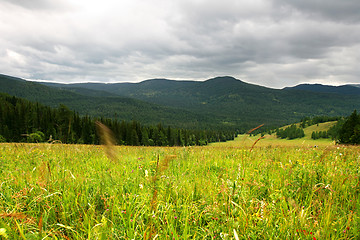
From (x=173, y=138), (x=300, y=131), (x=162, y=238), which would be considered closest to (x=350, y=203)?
(x=162, y=238)

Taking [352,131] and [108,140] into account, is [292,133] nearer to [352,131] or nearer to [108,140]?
[352,131]

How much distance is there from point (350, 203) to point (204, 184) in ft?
7.74

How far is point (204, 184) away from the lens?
3.61 meters

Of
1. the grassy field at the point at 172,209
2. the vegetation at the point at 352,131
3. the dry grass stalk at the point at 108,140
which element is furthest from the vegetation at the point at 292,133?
the dry grass stalk at the point at 108,140

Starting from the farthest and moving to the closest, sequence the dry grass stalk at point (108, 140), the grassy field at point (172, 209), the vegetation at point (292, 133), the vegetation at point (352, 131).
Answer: the vegetation at point (292, 133), the vegetation at point (352, 131), the dry grass stalk at point (108, 140), the grassy field at point (172, 209)

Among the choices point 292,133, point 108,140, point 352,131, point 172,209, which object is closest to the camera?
point 108,140

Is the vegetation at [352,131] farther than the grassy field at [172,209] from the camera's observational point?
Yes

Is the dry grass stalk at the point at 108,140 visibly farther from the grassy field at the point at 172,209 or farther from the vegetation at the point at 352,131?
the vegetation at the point at 352,131

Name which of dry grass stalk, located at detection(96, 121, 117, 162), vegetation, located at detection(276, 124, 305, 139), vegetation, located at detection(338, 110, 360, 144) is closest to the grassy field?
dry grass stalk, located at detection(96, 121, 117, 162)

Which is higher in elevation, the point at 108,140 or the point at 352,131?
the point at 108,140

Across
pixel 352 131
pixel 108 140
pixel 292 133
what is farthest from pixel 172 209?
pixel 292 133

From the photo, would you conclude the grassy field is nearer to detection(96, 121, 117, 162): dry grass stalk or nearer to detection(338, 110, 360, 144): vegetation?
detection(96, 121, 117, 162): dry grass stalk

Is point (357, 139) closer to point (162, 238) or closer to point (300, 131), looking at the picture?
point (162, 238)

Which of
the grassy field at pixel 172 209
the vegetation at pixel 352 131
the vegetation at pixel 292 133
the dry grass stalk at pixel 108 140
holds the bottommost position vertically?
the vegetation at pixel 292 133
